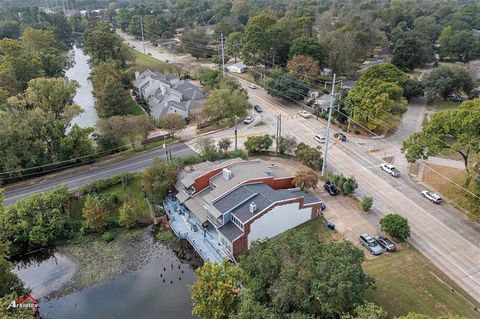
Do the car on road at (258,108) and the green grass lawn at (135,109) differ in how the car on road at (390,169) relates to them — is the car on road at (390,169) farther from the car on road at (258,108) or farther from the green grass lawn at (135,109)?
the green grass lawn at (135,109)

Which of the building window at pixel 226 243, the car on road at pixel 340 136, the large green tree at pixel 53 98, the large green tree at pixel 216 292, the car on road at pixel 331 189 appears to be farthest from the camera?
the car on road at pixel 340 136

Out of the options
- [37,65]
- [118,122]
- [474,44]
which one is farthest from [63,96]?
[474,44]

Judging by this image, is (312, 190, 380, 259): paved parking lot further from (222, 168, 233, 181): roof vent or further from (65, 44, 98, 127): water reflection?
(65, 44, 98, 127): water reflection

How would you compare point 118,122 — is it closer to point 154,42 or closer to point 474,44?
point 154,42

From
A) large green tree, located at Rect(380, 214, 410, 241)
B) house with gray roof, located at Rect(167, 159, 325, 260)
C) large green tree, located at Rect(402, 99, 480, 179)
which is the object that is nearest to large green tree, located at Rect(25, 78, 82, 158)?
house with gray roof, located at Rect(167, 159, 325, 260)

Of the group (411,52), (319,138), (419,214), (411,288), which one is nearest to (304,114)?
(319,138)

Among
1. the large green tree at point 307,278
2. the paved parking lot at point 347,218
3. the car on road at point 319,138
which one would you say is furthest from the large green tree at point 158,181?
the car on road at point 319,138
